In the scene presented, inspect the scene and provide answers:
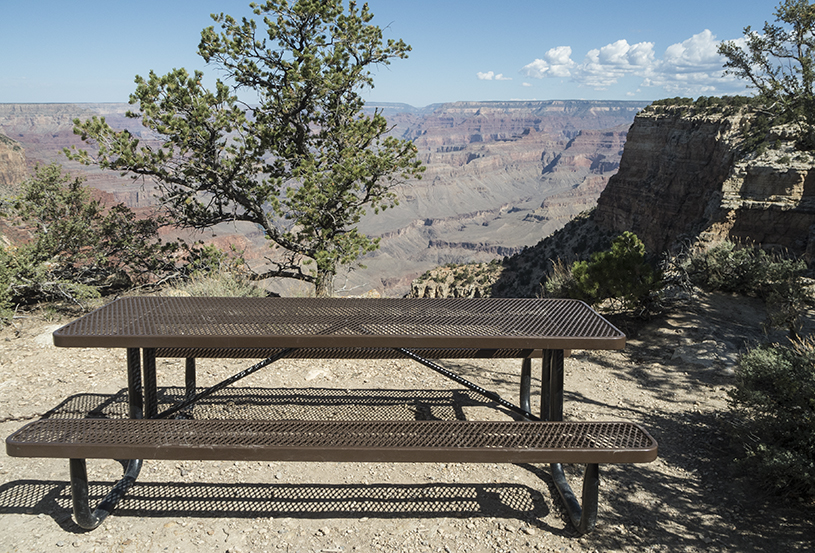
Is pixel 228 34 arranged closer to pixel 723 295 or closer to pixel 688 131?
pixel 723 295

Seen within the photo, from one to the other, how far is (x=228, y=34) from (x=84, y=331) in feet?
21.4

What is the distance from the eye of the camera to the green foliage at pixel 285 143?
6.96 meters

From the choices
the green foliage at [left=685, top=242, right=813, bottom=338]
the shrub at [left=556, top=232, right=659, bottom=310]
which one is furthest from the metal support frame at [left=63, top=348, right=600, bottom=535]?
the green foliage at [left=685, top=242, right=813, bottom=338]

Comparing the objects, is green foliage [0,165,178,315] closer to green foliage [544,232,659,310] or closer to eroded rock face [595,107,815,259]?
green foliage [544,232,659,310]

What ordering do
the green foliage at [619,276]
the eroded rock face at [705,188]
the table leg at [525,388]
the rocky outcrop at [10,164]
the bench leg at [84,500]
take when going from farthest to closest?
the rocky outcrop at [10,164] → the eroded rock face at [705,188] → the green foliage at [619,276] → the table leg at [525,388] → the bench leg at [84,500]

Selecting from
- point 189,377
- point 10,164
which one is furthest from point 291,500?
point 10,164

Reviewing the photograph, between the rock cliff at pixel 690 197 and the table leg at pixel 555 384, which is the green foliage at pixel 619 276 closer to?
the rock cliff at pixel 690 197

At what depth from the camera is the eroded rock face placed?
21000mm

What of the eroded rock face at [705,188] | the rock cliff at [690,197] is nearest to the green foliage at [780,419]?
the rock cliff at [690,197]

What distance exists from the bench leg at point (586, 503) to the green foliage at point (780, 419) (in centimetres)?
99

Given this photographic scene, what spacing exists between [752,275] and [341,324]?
5.63 meters

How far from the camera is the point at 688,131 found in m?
33.5

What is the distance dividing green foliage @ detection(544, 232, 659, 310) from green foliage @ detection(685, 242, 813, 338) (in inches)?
44.1

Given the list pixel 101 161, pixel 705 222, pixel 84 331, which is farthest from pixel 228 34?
pixel 705 222
